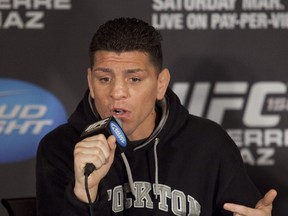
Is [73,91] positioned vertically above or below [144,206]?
above

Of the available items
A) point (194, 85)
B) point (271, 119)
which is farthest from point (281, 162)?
point (194, 85)

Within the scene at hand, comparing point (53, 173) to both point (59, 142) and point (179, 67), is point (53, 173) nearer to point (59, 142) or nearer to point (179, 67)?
point (59, 142)

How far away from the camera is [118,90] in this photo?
1.84 m

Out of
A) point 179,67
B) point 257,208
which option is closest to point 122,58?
point 257,208

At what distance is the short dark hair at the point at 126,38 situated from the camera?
74.8 inches

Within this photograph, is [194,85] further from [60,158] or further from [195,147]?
[60,158]

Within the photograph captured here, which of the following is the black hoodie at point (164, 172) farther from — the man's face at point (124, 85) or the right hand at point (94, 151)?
the right hand at point (94, 151)

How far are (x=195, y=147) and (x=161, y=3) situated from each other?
865 mm

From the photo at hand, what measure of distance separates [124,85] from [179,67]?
921 mm

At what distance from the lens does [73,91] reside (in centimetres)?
275

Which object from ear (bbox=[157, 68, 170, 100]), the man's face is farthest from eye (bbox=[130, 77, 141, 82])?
ear (bbox=[157, 68, 170, 100])

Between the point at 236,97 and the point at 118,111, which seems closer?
the point at 118,111

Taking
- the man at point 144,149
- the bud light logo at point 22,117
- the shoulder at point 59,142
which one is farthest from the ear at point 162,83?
the bud light logo at point 22,117

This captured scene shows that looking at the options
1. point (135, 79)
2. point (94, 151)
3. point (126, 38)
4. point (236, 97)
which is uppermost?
point (126, 38)
